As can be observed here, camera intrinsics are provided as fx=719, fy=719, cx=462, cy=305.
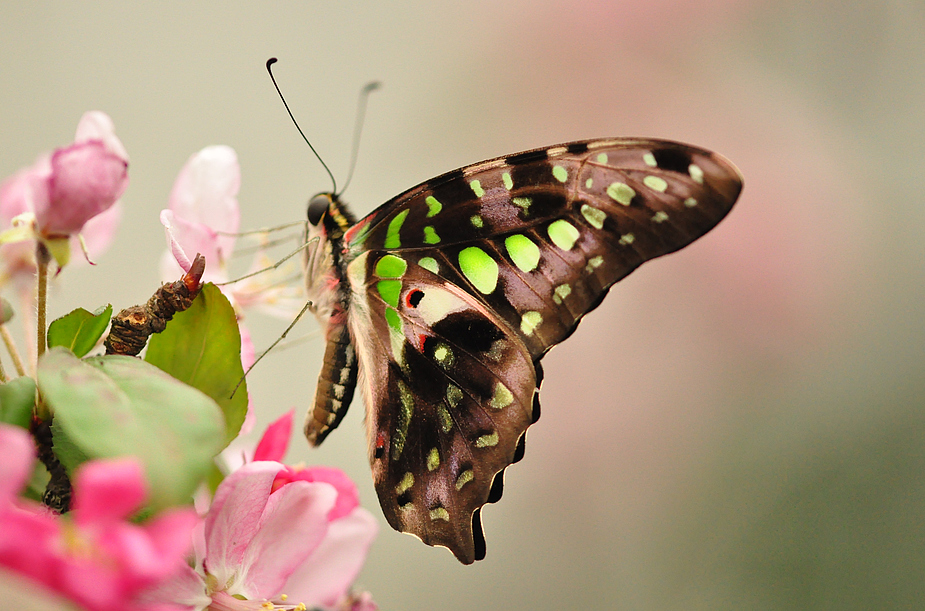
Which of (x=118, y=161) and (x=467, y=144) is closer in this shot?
(x=118, y=161)

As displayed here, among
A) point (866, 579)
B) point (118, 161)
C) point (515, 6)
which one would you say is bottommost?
point (866, 579)

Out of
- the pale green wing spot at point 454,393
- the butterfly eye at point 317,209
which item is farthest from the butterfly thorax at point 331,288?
the pale green wing spot at point 454,393

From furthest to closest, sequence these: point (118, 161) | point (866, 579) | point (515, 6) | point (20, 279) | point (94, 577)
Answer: point (515, 6) → point (866, 579) → point (20, 279) → point (118, 161) → point (94, 577)

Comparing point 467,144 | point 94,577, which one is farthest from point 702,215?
point 467,144

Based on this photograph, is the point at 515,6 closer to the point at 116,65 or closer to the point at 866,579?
the point at 116,65

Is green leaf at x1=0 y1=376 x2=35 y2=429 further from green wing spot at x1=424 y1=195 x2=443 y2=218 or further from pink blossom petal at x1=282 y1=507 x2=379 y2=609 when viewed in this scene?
green wing spot at x1=424 y1=195 x2=443 y2=218

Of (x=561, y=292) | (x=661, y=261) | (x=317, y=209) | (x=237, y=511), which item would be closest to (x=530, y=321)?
(x=561, y=292)

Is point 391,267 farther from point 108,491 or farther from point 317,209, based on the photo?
point 108,491

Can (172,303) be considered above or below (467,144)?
below
